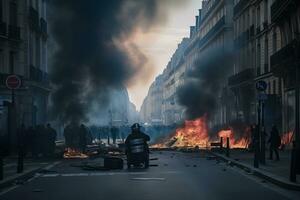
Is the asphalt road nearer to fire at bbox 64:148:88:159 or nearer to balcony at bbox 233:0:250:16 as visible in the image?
fire at bbox 64:148:88:159

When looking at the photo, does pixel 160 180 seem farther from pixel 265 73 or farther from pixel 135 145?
pixel 265 73

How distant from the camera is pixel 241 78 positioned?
55062 mm

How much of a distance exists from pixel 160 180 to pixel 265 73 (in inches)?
1184

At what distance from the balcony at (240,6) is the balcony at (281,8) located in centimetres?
1363

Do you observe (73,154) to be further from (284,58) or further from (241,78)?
(241,78)

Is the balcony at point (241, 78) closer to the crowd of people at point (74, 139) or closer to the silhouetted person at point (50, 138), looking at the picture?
the crowd of people at point (74, 139)

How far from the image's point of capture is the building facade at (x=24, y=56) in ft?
124

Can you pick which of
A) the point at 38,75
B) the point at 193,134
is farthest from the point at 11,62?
the point at 193,134

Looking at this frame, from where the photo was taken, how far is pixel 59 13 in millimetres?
36500

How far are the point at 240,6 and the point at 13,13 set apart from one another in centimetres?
2383

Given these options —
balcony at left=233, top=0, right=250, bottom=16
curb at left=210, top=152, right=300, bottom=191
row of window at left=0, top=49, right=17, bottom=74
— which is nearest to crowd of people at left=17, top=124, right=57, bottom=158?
row of window at left=0, top=49, right=17, bottom=74

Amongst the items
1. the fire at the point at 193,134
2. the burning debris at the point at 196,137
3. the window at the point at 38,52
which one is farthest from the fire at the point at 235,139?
the window at the point at 38,52

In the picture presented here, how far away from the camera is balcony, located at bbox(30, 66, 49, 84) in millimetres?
43500

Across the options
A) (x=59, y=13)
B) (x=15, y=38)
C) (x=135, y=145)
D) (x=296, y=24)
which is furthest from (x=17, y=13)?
(x=135, y=145)
